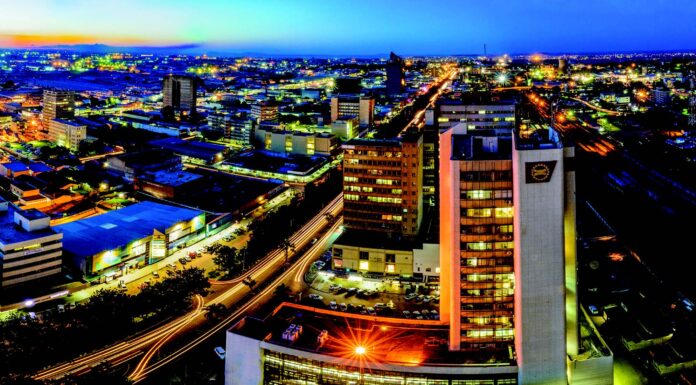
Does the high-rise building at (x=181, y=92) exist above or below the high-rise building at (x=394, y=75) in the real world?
below

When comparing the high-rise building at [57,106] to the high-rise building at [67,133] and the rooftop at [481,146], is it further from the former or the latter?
the rooftop at [481,146]

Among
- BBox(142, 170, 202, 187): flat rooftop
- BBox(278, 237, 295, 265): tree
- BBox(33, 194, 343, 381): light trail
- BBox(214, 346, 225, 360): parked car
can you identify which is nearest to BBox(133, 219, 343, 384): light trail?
BBox(33, 194, 343, 381): light trail

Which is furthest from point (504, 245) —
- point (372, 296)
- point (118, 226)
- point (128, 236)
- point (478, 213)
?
point (118, 226)

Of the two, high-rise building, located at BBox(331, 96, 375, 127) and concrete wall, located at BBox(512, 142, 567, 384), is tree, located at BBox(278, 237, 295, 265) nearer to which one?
concrete wall, located at BBox(512, 142, 567, 384)

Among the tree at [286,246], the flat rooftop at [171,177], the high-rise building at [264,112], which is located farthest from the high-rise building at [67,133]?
the tree at [286,246]

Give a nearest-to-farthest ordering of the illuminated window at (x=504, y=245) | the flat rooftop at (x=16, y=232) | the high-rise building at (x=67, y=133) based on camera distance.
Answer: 1. the illuminated window at (x=504, y=245)
2. the flat rooftop at (x=16, y=232)
3. the high-rise building at (x=67, y=133)

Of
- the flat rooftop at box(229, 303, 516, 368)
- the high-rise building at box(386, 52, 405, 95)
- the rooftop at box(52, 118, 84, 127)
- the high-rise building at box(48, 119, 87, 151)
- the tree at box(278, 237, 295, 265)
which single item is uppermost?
the high-rise building at box(386, 52, 405, 95)
